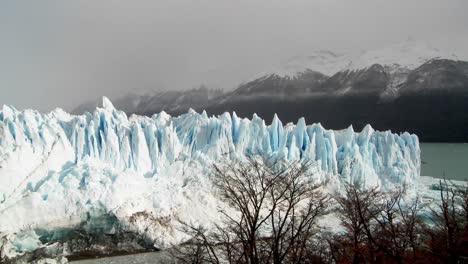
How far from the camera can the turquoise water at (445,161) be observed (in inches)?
1789

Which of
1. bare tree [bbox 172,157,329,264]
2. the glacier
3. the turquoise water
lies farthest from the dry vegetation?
the turquoise water

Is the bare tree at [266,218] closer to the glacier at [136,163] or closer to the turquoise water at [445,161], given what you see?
the glacier at [136,163]

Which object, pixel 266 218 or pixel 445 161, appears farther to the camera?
pixel 445 161

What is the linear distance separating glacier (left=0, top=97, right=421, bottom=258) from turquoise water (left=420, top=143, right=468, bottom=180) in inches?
665

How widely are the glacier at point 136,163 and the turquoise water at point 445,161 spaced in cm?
1689

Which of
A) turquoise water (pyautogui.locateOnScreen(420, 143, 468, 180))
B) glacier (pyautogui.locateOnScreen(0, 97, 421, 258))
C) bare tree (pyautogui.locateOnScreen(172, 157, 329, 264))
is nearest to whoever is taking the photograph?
bare tree (pyautogui.locateOnScreen(172, 157, 329, 264))

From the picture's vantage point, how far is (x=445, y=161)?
57625 millimetres

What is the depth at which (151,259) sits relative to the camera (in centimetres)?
1820

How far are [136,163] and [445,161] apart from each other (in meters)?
49.7

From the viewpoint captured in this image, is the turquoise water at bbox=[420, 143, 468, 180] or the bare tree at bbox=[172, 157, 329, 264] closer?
the bare tree at bbox=[172, 157, 329, 264]

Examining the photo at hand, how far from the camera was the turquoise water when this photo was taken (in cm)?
4544

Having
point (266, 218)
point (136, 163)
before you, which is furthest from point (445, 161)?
point (266, 218)

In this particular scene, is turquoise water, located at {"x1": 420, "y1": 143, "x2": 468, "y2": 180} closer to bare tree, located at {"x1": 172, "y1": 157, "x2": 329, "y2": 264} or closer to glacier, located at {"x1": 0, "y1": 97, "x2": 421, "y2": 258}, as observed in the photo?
glacier, located at {"x1": 0, "y1": 97, "x2": 421, "y2": 258}

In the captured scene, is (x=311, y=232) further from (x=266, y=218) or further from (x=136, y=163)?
(x=136, y=163)
